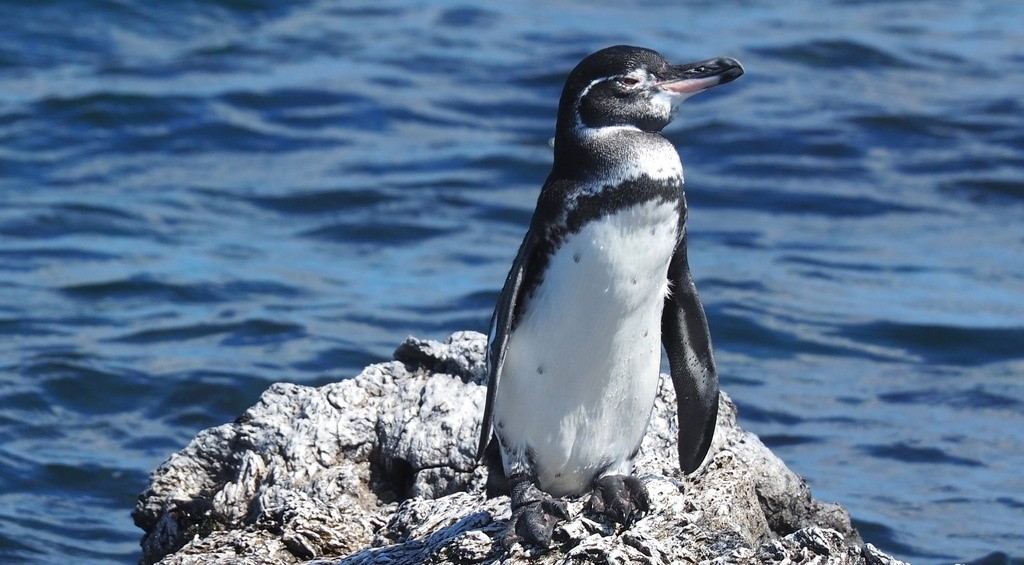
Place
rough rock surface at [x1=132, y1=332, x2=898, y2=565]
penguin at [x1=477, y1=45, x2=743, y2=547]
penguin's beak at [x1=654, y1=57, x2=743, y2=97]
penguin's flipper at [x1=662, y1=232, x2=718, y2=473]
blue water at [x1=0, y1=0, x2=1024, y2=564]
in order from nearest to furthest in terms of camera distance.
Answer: rough rock surface at [x1=132, y1=332, x2=898, y2=565] < penguin at [x1=477, y1=45, x2=743, y2=547] < penguin's beak at [x1=654, y1=57, x2=743, y2=97] < penguin's flipper at [x1=662, y1=232, x2=718, y2=473] < blue water at [x1=0, y1=0, x2=1024, y2=564]

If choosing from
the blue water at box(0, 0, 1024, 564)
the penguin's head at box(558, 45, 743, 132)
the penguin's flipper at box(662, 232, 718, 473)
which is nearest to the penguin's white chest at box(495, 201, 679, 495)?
the penguin's flipper at box(662, 232, 718, 473)

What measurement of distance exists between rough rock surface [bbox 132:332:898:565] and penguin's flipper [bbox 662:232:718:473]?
5.3 inches

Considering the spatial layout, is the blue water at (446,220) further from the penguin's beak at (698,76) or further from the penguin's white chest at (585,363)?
the penguin's beak at (698,76)

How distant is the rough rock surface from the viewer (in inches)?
169

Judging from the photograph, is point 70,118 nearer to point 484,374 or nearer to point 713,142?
point 713,142

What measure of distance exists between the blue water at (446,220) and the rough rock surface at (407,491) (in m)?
1.60

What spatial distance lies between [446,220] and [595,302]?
7401 millimetres

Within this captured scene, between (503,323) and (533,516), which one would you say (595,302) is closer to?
(503,323)

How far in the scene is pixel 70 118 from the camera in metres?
13.7

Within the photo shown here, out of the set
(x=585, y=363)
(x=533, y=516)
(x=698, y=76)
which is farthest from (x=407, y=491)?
(x=698, y=76)

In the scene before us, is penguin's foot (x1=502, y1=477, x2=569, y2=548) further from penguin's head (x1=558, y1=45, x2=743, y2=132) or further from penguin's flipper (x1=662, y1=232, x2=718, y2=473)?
penguin's head (x1=558, y1=45, x2=743, y2=132)

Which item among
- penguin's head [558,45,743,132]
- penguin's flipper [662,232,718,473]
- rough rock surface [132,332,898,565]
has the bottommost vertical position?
rough rock surface [132,332,898,565]

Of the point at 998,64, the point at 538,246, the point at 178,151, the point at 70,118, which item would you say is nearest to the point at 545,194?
the point at 538,246

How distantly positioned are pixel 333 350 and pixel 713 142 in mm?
5447
